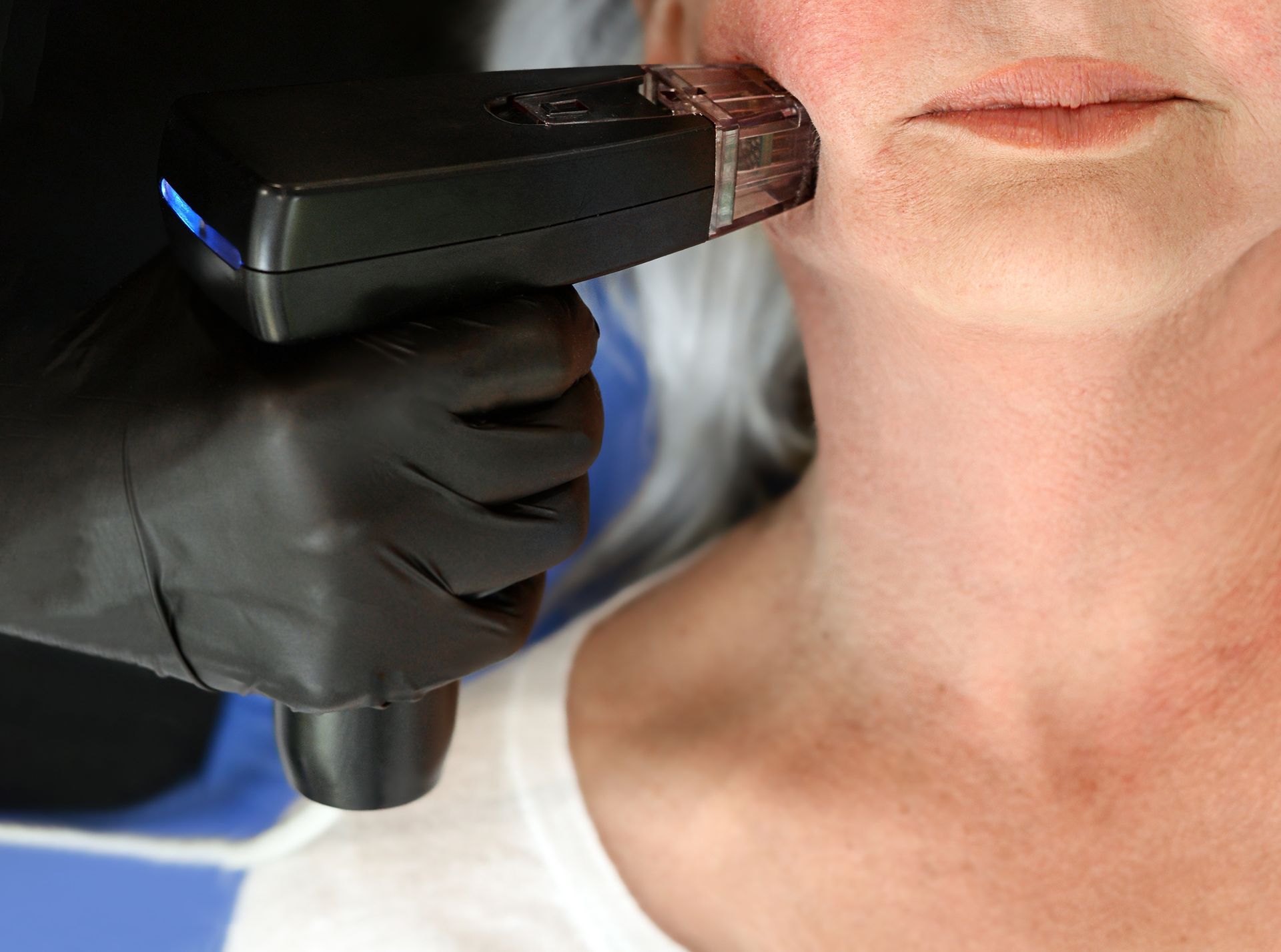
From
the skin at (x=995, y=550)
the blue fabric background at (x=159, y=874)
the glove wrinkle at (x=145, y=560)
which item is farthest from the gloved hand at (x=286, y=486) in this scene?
the blue fabric background at (x=159, y=874)

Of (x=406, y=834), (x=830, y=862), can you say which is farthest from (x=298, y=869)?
(x=830, y=862)

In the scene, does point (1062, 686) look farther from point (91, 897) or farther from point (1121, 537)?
point (91, 897)

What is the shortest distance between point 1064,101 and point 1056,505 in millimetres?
291

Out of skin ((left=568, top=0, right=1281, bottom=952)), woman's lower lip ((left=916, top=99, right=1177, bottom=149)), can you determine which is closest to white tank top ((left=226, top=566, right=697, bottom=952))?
skin ((left=568, top=0, right=1281, bottom=952))

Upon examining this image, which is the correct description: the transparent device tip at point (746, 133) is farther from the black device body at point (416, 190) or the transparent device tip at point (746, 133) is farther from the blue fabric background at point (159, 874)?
the blue fabric background at point (159, 874)

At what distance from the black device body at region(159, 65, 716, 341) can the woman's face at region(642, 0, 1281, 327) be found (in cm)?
11

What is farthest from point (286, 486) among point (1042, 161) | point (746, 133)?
point (1042, 161)

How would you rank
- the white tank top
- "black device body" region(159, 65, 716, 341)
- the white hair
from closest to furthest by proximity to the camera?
"black device body" region(159, 65, 716, 341)
the white tank top
the white hair

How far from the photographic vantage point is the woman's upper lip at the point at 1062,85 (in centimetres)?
66

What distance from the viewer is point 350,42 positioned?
99 cm

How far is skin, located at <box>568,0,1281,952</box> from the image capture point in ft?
2.23

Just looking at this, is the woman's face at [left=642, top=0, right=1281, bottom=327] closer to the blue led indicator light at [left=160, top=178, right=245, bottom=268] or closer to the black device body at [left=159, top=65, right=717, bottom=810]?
the black device body at [left=159, top=65, right=717, bottom=810]

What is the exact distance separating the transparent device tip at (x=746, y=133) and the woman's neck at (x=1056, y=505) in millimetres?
114

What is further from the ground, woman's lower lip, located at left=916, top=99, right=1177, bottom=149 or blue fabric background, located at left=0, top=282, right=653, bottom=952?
woman's lower lip, located at left=916, top=99, right=1177, bottom=149
